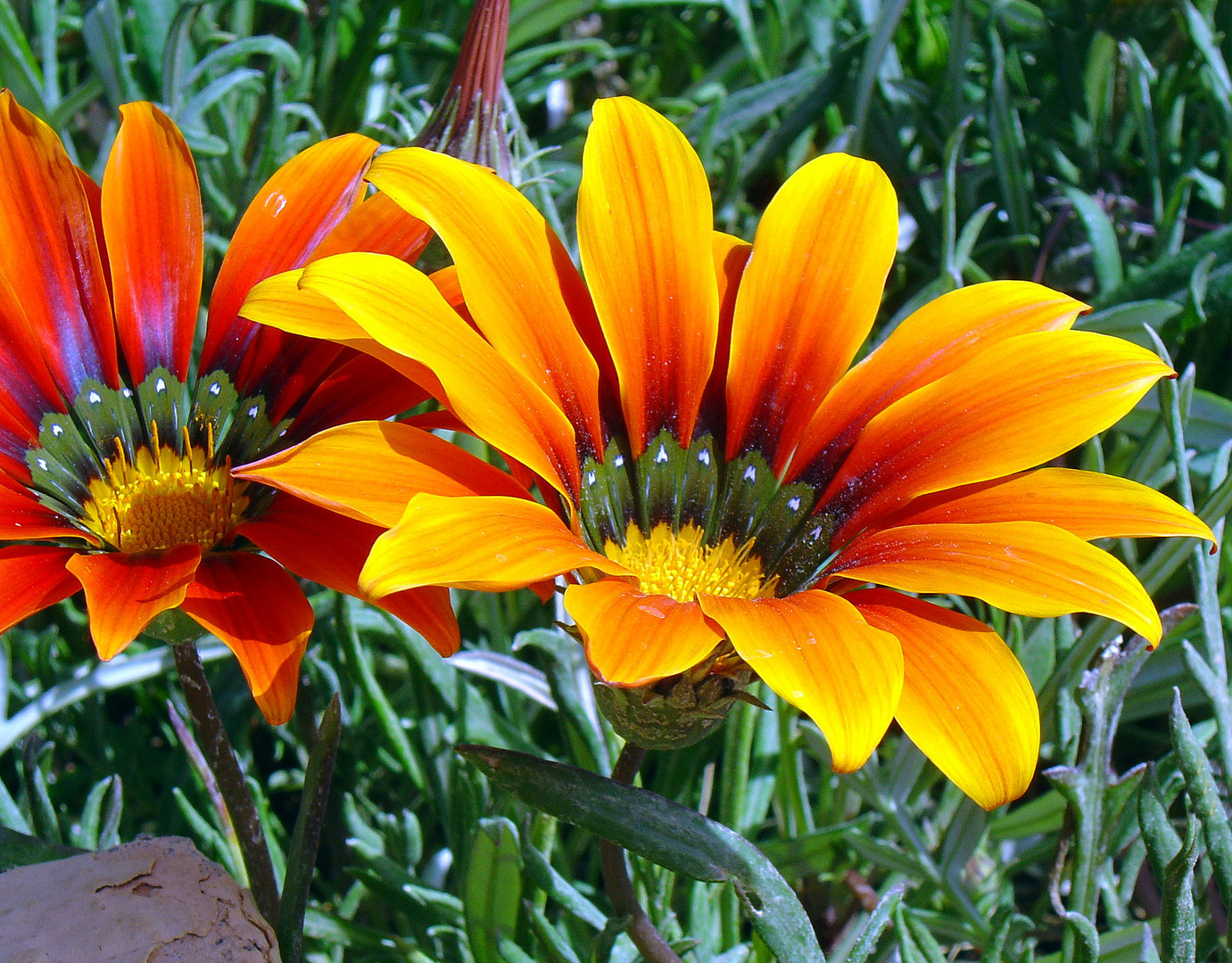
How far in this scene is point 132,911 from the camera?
96 cm

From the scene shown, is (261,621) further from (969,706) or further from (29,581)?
(969,706)

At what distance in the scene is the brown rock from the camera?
929mm

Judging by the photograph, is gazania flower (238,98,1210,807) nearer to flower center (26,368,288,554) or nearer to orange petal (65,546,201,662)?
orange petal (65,546,201,662)

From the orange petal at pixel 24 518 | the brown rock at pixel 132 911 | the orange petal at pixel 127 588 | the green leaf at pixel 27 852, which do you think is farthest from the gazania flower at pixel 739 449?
the green leaf at pixel 27 852

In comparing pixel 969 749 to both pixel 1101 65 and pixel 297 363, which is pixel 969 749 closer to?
pixel 297 363

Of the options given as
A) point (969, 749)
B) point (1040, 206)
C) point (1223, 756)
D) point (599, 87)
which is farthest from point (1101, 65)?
point (969, 749)

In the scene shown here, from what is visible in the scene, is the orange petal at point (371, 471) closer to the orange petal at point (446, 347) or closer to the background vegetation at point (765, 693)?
the orange petal at point (446, 347)

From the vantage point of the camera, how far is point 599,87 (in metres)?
2.77

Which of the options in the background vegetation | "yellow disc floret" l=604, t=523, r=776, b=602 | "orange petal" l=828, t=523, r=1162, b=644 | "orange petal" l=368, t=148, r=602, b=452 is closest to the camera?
"orange petal" l=828, t=523, r=1162, b=644

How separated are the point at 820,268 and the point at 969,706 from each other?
1.46ft

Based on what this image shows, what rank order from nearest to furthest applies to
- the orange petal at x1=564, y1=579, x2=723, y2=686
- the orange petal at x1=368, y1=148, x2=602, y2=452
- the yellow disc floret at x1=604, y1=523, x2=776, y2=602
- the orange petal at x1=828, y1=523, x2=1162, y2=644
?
the orange petal at x1=564, y1=579, x2=723, y2=686 < the orange petal at x1=828, y1=523, x2=1162, y2=644 < the orange petal at x1=368, y1=148, x2=602, y2=452 < the yellow disc floret at x1=604, y1=523, x2=776, y2=602

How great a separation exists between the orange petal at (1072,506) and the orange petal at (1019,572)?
0.13 feet

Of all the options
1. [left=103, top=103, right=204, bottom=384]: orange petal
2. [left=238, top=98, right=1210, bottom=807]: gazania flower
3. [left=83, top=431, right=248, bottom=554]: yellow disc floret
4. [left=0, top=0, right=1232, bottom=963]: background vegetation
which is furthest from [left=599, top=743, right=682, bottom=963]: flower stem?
[left=103, top=103, right=204, bottom=384]: orange petal

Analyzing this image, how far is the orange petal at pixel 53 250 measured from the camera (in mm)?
1083
